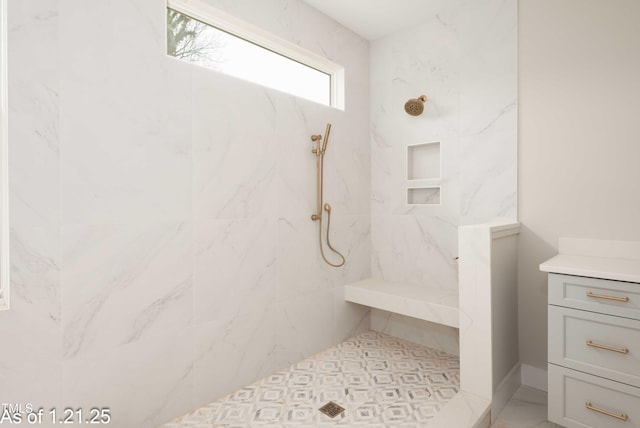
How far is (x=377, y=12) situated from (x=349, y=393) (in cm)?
258

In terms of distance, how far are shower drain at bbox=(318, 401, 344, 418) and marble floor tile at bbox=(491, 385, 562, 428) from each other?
2.64 feet

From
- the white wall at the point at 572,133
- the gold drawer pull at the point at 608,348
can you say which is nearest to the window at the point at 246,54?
the white wall at the point at 572,133

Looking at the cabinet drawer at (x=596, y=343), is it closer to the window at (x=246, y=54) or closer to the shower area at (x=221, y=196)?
the shower area at (x=221, y=196)

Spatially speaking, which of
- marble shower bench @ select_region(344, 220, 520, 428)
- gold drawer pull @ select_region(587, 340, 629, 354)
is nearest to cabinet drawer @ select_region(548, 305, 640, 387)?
gold drawer pull @ select_region(587, 340, 629, 354)

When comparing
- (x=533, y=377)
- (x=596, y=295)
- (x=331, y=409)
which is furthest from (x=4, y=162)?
(x=533, y=377)

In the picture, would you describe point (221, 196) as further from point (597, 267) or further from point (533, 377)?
point (533, 377)

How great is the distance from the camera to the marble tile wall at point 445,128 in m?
2.37

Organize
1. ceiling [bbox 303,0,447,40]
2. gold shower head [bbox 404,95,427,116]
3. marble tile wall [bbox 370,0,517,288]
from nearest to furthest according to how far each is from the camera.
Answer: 1. marble tile wall [bbox 370,0,517,288]
2. ceiling [bbox 303,0,447,40]
3. gold shower head [bbox 404,95,427,116]

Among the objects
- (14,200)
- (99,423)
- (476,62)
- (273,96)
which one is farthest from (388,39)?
(99,423)

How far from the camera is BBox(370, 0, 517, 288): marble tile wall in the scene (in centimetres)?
237

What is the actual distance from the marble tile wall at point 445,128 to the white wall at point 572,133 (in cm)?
11

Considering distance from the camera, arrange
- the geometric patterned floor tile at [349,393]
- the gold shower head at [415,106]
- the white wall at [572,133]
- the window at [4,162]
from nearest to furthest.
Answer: the window at [4,162], the geometric patterned floor tile at [349,393], the white wall at [572,133], the gold shower head at [415,106]

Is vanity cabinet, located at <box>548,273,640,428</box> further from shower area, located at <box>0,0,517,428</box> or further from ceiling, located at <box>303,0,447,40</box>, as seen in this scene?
ceiling, located at <box>303,0,447,40</box>

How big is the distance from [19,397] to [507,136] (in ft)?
9.37
